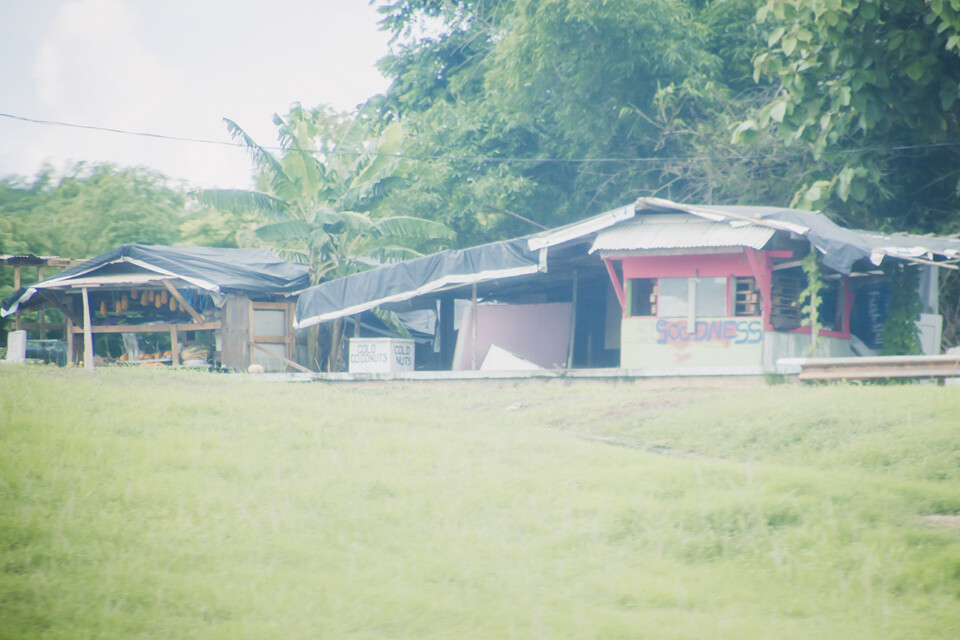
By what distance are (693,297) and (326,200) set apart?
12068 mm

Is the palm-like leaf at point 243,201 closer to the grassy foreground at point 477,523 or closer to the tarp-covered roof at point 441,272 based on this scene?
the tarp-covered roof at point 441,272

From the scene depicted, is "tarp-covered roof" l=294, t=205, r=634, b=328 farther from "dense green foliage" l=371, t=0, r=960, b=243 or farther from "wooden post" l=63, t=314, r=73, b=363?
"wooden post" l=63, t=314, r=73, b=363

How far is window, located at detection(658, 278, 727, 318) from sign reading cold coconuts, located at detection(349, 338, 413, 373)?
6219 millimetres

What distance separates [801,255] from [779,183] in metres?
6.52

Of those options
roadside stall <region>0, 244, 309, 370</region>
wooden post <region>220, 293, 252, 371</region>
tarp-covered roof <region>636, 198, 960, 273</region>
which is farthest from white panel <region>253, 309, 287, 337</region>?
tarp-covered roof <region>636, 198, 960, 273</region>

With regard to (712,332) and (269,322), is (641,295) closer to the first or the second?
(712,332)

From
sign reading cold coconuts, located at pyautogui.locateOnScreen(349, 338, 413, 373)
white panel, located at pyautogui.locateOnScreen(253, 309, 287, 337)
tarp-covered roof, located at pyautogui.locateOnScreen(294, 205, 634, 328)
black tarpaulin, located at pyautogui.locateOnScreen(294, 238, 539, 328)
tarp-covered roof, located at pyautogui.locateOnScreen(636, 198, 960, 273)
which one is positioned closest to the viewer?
tarp-covered roof, located at pyautogui.locateOnScreen(636, 198, 960, 273)

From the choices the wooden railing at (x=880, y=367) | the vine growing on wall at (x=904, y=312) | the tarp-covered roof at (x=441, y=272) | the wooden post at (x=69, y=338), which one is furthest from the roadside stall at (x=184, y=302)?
the vine growing on wall at (x=904, y=312)

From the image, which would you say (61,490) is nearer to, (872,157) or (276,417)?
(276,417)

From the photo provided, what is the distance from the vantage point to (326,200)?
977 inches

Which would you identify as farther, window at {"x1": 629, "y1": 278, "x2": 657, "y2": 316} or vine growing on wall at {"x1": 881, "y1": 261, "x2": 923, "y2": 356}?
window at {"x1": 629, "y1": 278, "x2": 657, "y2": 316}

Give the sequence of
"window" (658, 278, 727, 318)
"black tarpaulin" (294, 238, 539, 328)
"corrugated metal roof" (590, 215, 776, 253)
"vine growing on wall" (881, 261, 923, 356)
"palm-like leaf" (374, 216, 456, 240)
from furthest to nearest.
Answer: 1. "palm-like leaf" (374, 216, 456, 240)
2. "black tarpaulin" (294, 238, 539, 328)
3. "vine growing on wall" (881, 261, 923, 356)
4. "window" (658, 278, 727, 318)
5. "corrugated metal roof" (590, 215, 776, 253)

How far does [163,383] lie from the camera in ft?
48.8

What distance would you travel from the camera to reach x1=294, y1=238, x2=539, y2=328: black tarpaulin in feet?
59.3
